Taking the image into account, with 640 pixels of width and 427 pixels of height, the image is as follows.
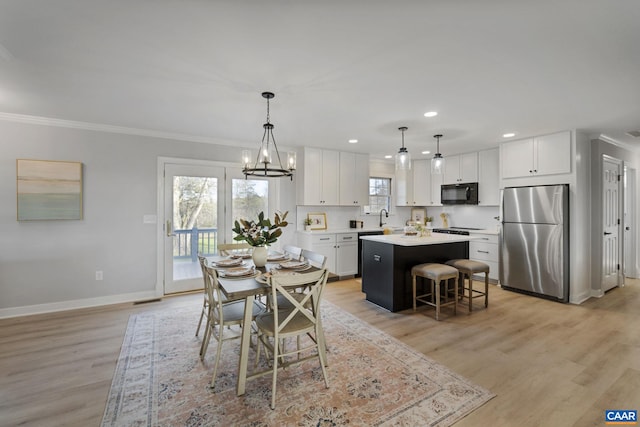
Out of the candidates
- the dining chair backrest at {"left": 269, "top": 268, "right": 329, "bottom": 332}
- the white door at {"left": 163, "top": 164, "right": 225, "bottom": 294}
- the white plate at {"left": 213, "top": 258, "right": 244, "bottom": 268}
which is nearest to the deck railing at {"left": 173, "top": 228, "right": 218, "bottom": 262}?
the white door at {"left": 163, "top": 164, "right": 225, "bottom": 294}

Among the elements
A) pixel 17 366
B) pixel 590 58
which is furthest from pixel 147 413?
pixel 590 58

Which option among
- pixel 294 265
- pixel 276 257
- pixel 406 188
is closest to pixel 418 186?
pixel 406 188

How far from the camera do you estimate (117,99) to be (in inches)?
116

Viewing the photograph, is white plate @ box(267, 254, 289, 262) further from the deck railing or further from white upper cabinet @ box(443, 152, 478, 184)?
white upper cabinet @ box(443, 152, 478, 184)

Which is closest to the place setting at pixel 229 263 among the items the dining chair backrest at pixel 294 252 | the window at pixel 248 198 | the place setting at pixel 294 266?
the place setting at pixel 294 266

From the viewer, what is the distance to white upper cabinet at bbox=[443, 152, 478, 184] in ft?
18.0

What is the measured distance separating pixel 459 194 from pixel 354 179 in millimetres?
2085

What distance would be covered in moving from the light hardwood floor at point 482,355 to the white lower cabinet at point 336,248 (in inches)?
46.7

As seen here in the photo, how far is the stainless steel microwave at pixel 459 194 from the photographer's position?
213 inches

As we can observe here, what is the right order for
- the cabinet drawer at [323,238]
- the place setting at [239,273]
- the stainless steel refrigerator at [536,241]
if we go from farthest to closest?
1. the cabinet drawer at [323,238]
2. the stainless steel refrigerator at [536,241]
3. the place setting at [239,273]

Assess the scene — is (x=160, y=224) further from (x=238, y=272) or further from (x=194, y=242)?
(x=238, y=272)

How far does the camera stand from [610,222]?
4.50 m

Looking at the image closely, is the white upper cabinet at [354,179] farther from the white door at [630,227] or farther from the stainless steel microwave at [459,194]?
the white door at [630,227]

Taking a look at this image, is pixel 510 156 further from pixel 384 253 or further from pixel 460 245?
pixel 384 253
